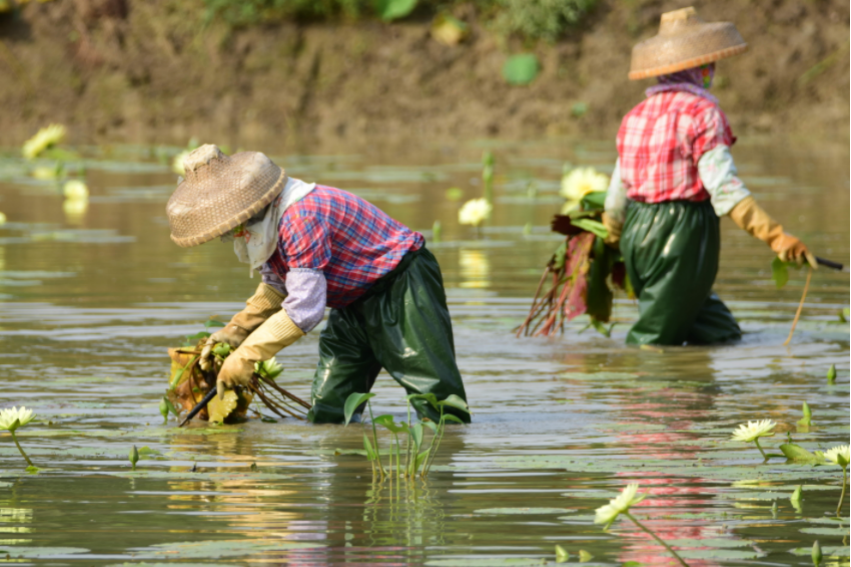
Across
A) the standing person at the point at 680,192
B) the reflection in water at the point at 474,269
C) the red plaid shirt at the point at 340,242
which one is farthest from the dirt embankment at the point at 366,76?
the red plaid shirt at the point at 340,242

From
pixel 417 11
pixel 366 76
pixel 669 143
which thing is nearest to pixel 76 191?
pixel 669 143

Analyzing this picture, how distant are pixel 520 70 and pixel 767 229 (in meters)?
16.8

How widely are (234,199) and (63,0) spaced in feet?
→ 70.3

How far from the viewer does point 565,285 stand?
23.4 feet

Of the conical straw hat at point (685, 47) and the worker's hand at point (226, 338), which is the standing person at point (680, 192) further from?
the worker's hand at point (226, 338)

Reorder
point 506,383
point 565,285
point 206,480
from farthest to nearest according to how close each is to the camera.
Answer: point 565,285, point 506,383, point 206,480

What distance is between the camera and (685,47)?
6484mm

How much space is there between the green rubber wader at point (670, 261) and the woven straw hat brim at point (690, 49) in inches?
26.3

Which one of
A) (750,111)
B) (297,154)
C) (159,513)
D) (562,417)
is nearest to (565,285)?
(562,417)

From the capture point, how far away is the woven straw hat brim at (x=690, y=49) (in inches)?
254

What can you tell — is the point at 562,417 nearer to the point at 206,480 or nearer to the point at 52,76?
the point at 206,480

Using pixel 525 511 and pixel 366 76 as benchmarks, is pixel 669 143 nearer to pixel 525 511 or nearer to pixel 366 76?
pixel 525 511

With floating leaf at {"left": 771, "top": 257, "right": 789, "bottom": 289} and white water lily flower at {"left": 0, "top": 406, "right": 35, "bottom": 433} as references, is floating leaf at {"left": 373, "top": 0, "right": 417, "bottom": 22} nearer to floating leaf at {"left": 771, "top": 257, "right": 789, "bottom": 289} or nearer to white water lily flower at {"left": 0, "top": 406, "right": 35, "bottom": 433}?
floating leaf at {"left": 771, "top": 257, "right": 789, "bottom": 289}

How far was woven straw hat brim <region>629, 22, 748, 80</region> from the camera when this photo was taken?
6.45 m
